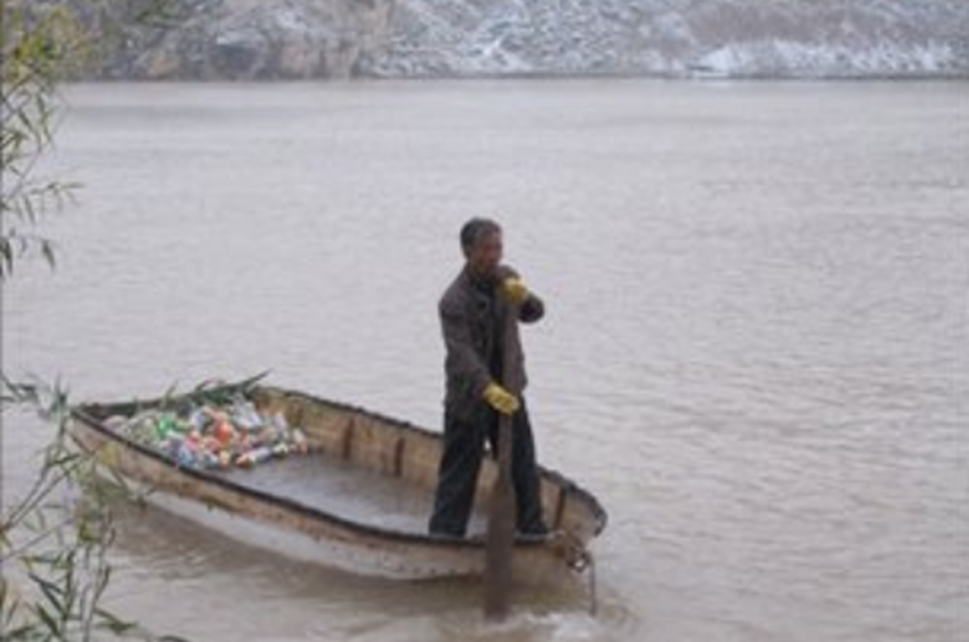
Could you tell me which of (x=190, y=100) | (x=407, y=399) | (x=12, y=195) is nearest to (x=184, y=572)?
(x=407, y=399)

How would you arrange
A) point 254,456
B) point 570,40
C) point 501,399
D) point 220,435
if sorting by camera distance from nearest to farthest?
point 501,399 < point 254,456 < point 220,435 < point 570,40

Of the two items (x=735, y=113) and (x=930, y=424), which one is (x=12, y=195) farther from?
(x=735, y=113)

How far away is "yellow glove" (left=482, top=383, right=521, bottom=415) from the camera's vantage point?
7.05m

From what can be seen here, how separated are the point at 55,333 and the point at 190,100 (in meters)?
52.9

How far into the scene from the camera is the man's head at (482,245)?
7.21 m

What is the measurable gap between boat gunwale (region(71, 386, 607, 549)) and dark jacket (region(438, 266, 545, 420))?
0.60 metres

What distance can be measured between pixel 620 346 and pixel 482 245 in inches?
293

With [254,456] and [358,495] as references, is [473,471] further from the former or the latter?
[254,456]

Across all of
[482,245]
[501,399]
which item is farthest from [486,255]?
[501,399]

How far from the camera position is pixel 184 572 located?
879cm

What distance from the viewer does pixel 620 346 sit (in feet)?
47.8

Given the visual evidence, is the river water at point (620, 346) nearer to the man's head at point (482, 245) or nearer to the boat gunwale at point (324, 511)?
the boat gunwale at point (324, 511)

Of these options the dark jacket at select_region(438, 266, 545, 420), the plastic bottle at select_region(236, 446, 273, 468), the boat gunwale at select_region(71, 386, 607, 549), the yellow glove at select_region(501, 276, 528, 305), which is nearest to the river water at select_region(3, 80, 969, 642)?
the boat gunwale at select_region(71, 386, 607, 549)

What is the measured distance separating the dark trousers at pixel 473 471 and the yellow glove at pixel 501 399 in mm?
340
